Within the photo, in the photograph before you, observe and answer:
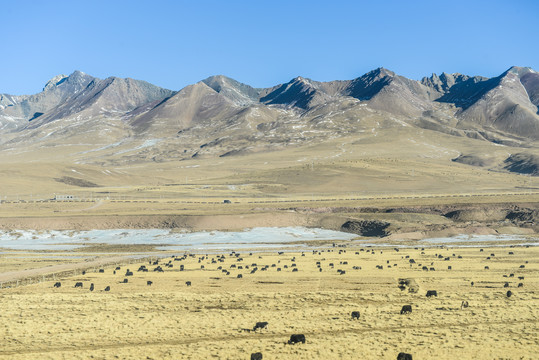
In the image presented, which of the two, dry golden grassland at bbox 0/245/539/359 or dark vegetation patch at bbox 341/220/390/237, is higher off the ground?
dry golden grassland at bbox 0/245/539/359

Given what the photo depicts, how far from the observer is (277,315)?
37.7 meters

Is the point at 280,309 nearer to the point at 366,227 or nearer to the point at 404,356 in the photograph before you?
the point at 404,356

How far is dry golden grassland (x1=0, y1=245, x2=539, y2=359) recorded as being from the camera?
30203 millimetres

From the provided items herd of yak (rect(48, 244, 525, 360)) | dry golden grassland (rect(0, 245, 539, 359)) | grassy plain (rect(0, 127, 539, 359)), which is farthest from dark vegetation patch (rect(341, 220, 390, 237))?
dry golden grassland (rect(0, 245, 539, 359))

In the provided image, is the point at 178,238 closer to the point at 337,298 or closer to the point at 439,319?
the point at 337,298

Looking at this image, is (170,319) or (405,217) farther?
(405,217)

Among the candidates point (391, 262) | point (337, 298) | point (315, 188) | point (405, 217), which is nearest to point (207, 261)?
point (391, 262)

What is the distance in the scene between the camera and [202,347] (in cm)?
3084

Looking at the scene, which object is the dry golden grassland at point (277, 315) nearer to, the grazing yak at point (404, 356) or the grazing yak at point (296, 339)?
the grazing yak at point (296, 339)

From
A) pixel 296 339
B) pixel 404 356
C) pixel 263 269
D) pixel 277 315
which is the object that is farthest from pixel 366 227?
pixel 404 356

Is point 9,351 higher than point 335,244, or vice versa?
point 9,351

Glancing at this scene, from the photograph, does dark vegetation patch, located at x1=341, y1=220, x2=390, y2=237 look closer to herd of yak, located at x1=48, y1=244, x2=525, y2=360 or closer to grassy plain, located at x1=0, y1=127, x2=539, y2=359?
grassy plain, located at x1=0, y1=127, x2=539, y2=359

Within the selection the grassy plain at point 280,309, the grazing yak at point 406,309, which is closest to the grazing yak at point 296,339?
the grassy plain at point 280,309

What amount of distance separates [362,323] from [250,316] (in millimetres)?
7115
